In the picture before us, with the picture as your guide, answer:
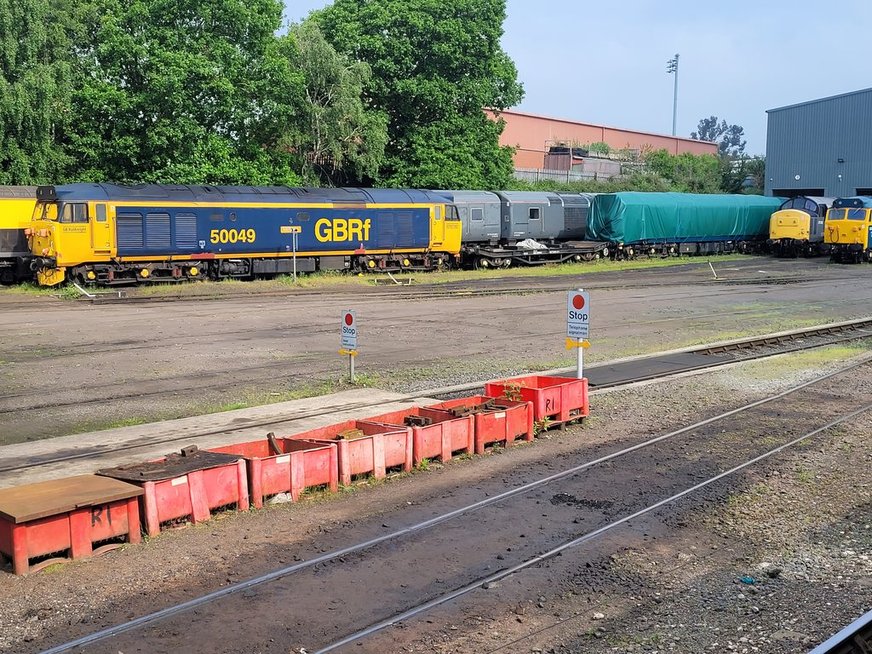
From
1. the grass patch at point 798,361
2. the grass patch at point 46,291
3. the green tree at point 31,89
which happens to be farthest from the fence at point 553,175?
the grass patch at point 798,361

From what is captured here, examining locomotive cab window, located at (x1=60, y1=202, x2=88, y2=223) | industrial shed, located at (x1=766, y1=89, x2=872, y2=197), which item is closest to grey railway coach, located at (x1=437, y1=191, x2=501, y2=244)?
locomotive cab window, located at (x1=60, y1=202, x2=88, y2=223)

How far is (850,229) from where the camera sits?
5088cm

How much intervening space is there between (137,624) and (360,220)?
1308 inches

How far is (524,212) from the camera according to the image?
45.9 meters

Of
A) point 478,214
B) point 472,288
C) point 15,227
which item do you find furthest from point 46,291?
point 478,214

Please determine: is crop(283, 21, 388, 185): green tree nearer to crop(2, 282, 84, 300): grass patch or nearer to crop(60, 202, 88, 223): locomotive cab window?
crop(60, 202, 88, 223): locomotive cab window

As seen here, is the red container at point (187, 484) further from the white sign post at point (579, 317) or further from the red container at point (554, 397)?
the white sign post at point (579, 317)

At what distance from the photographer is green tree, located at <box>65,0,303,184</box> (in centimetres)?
4194

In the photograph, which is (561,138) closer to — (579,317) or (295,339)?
(295,339)

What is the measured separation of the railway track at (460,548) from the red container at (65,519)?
1.55m

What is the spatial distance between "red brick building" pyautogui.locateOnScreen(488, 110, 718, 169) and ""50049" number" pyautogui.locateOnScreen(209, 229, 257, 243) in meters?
36.9

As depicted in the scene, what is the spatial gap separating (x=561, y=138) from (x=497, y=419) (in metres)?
75.9

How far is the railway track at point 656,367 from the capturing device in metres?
11.7

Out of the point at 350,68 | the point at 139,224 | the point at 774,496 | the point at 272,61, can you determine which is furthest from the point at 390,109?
the point at 774,496
